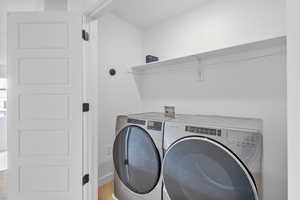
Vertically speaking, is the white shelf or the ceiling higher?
the ceiling

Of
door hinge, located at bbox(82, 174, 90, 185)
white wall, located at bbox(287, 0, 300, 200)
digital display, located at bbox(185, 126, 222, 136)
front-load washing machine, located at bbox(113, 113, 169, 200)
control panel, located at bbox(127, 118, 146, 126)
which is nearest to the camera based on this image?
white wall, located at bbox(287, 0, 300, 200)

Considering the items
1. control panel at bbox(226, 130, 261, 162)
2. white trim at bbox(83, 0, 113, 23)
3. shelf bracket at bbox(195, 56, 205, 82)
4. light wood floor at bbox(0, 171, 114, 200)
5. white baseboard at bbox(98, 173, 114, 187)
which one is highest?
white trim at bbox(83, 0, 113, 23)

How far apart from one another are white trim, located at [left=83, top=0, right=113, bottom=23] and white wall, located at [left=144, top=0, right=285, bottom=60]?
3.68 feet

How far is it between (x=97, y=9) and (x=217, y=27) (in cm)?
136

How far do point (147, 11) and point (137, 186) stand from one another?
7.03 feet

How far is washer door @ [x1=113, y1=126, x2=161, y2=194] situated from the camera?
126cm

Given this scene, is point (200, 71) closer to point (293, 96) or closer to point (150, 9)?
point (150, 9)

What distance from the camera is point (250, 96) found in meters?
1.59

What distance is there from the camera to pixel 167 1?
1927mm

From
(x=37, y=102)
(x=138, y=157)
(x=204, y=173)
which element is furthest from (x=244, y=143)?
(x=37, y=102)

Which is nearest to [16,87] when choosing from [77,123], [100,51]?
[77,123]

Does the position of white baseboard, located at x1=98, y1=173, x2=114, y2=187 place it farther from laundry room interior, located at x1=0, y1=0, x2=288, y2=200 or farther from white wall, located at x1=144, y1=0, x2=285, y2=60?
white wall, located at x1=144, y1=0, x2=285, y2=60

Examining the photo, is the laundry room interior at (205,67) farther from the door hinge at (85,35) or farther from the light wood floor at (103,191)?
the door hinge at (85,35)

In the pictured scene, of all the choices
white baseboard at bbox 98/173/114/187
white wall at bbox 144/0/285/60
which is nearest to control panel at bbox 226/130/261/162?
white wall at bbox 144/0/285/60
